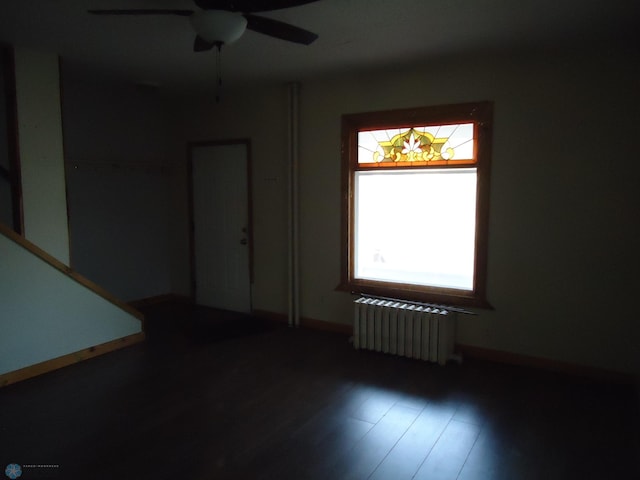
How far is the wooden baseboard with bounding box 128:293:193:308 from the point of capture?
5.70m

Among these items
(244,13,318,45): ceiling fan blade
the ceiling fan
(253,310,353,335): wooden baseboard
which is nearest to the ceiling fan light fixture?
the ceiling fan

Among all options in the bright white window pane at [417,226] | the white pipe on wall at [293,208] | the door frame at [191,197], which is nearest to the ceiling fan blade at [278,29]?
the bright white window pane at [417,226]

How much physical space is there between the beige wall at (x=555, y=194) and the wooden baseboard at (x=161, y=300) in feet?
10.9

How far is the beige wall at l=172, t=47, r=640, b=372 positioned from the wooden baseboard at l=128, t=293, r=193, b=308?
3.34m

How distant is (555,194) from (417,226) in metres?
1.18

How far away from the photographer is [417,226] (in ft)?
14.0

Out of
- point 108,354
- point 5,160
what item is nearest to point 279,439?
point 108,354

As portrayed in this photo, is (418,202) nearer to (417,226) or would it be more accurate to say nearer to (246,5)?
(417,226)

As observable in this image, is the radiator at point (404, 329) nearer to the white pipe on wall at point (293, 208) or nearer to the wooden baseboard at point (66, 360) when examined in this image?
the white pipe on wall at point (293, 208)

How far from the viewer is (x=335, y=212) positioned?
468 centimetres

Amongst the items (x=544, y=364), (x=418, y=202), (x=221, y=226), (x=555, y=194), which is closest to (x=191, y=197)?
(x=221, y=226)

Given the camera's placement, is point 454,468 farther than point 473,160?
No

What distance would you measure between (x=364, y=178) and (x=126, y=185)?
116 inches

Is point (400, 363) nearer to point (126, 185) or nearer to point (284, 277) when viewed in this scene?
point (284, 277)
